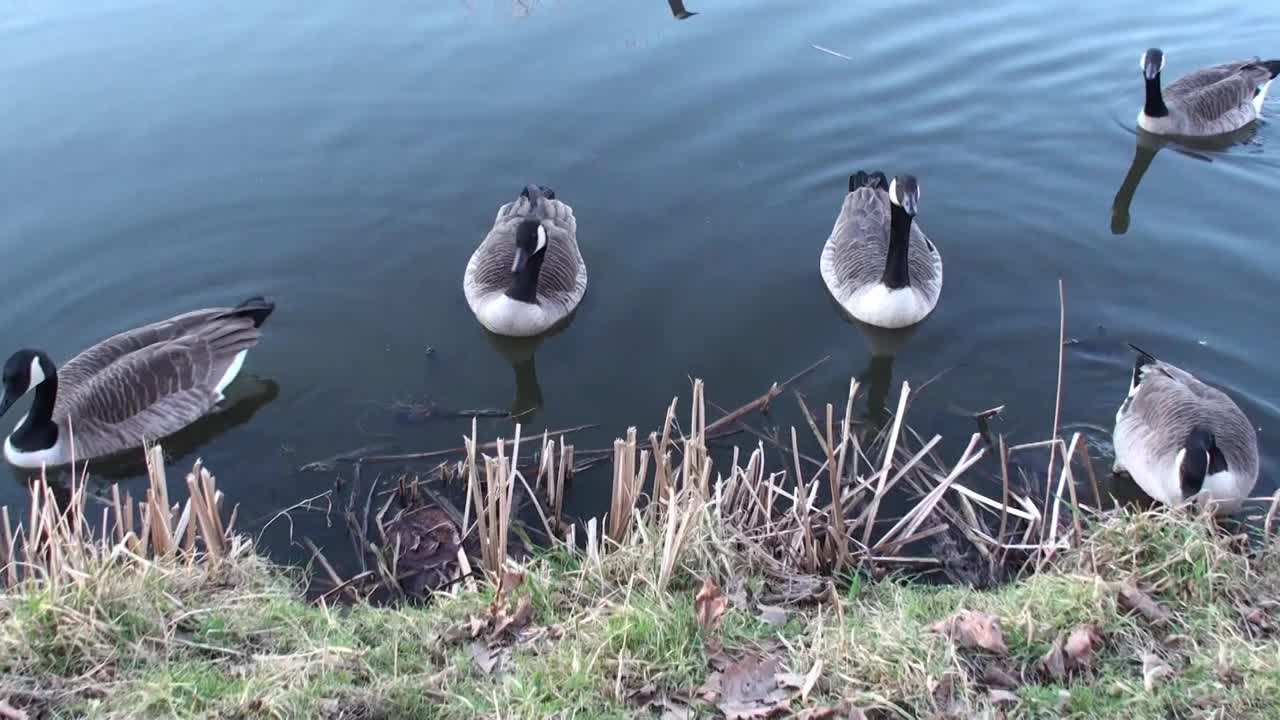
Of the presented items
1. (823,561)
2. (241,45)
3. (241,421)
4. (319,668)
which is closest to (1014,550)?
(823,561)

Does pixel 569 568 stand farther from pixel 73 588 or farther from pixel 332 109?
pixel 332 109

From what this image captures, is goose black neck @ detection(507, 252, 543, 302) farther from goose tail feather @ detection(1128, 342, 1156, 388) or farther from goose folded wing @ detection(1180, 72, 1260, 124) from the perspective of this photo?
goose folded wing @ detection(1180, 72, 1260, 124)

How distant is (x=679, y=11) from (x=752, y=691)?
12286 millimetres

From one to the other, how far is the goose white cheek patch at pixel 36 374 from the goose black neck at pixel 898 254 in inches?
275

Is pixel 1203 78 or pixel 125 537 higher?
pixel 1203 78

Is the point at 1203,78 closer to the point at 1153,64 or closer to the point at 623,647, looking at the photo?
the point at 1153,64

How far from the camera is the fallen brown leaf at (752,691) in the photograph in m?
4.25

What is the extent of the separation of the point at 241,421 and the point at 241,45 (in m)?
7.47

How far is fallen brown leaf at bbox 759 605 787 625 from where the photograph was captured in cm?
503

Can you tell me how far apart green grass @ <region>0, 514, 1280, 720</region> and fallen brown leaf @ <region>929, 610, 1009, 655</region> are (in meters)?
0.05

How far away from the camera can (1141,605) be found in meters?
4.78

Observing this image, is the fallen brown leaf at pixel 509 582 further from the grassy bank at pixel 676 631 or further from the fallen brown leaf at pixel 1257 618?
the fallen brown leaf at pixel 1257 618

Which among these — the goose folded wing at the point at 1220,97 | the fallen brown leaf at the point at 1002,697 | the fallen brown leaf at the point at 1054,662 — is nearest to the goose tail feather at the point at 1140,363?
the fallen brown leaf at the point at 1054,662

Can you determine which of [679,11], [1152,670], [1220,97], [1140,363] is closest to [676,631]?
[1152,670]
